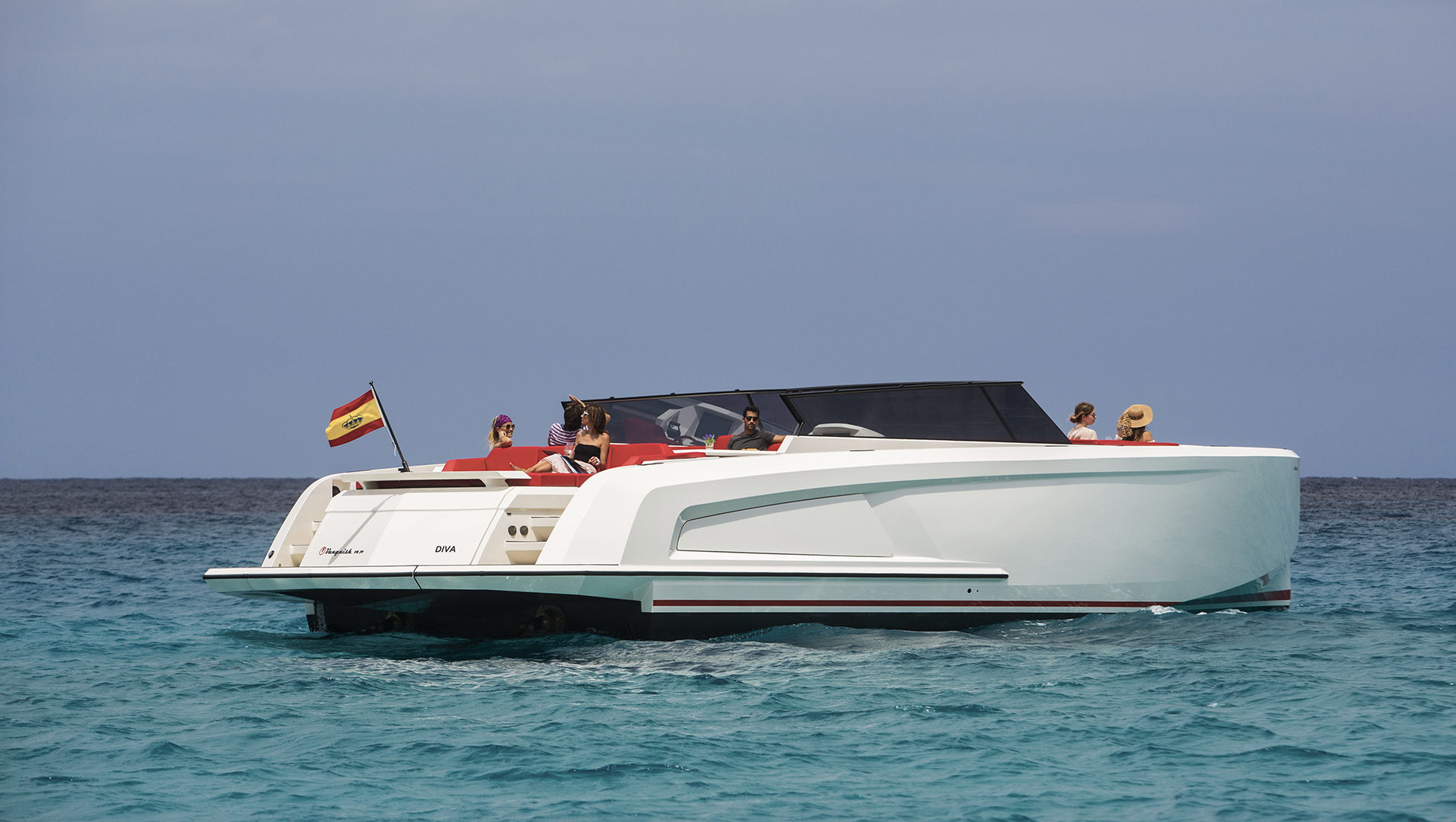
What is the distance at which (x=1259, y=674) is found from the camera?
22.6 feet

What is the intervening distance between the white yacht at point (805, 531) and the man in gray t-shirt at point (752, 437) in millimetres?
68

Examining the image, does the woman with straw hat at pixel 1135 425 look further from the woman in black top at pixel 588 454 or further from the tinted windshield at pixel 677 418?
the woman in black top at pixel 588 454

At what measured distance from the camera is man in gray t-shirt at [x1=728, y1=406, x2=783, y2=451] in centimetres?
863

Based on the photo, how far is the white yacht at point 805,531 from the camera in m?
7.35

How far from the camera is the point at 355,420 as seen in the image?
845cm

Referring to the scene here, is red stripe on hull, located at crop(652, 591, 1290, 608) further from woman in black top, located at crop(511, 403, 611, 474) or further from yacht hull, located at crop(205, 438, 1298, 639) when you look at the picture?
woman in black top, located at crop(511, 403, 611, 474)

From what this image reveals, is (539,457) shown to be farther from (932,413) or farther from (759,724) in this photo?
(759,724)

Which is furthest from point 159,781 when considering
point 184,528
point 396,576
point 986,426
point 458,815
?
point 184,528

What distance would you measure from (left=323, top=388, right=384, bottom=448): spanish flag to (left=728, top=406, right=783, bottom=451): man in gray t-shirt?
2334 mm

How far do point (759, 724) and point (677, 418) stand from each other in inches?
162

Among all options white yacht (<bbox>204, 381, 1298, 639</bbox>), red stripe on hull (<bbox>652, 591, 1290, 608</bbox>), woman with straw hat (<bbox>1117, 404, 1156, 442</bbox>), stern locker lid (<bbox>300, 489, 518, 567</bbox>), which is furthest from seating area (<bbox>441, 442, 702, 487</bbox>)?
woman with straw hat (<bbox>1117, 404, 1156, 442</bbox>)

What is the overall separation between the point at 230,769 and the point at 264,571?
275 cm

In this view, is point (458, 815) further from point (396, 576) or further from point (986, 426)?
point (986, 426)

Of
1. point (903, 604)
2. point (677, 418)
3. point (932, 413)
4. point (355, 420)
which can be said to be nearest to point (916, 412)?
point (932, 413)
